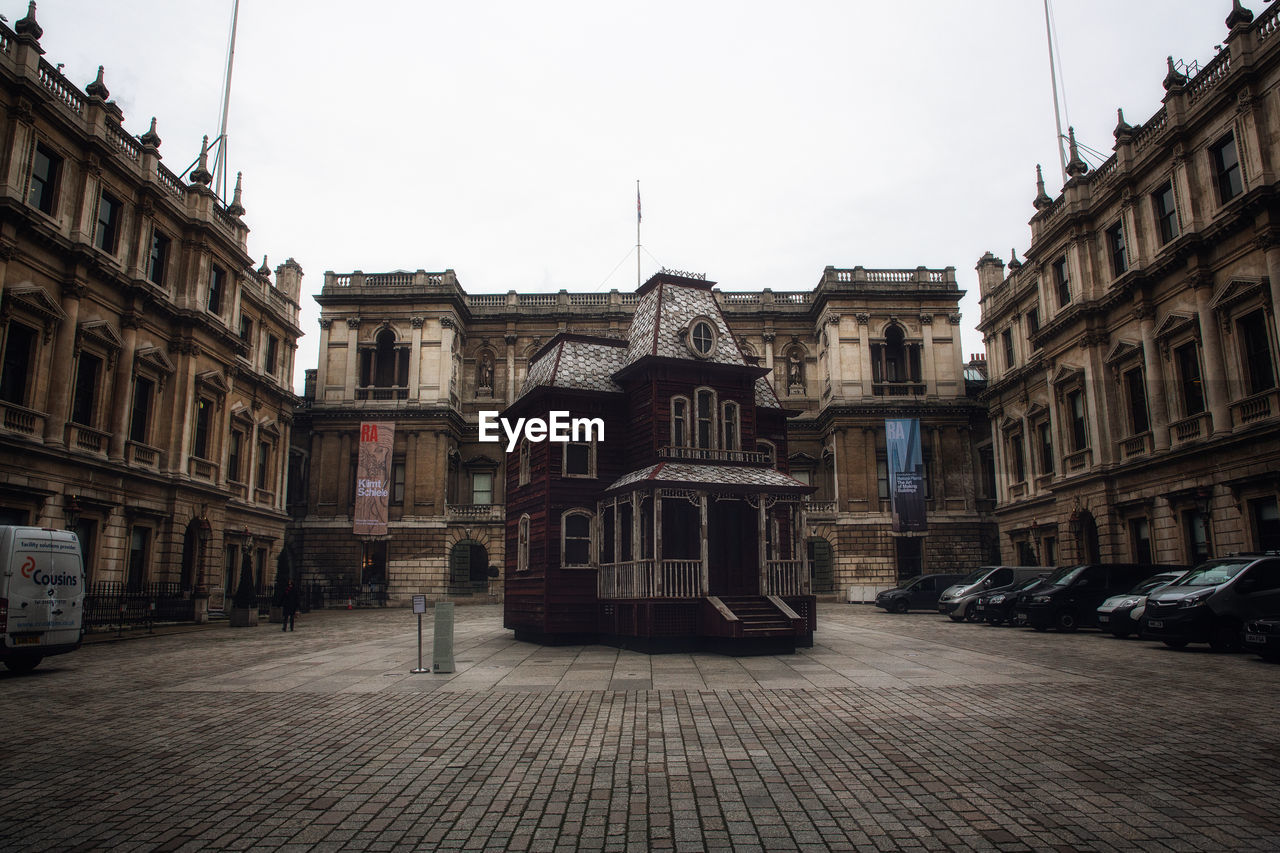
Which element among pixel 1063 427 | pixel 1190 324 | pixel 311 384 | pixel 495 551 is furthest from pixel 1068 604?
pixel 311 384

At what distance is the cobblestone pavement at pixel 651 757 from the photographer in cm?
573

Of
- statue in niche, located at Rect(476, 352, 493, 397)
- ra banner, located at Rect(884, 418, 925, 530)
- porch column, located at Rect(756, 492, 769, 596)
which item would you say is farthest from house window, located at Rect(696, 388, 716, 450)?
statue in niche, located at Rect(476, 352, 493, 397)

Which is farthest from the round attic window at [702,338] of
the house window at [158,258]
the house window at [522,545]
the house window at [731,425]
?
the house window at [158,258]

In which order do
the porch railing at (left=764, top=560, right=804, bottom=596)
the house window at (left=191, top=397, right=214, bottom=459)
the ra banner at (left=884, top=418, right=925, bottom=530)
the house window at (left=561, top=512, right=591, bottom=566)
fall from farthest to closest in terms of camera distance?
the ra banner at (left=884, top=418, right=925, bottom=530) < the house window at (left=191, top=397, right=214, bottom=459) < the house window at (left=561, top=512, right=591, bottom=566) < the porch railing at (left=764, top=560, right=804, bottom=596)

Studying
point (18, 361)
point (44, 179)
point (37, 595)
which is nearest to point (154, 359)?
point (18, 361)

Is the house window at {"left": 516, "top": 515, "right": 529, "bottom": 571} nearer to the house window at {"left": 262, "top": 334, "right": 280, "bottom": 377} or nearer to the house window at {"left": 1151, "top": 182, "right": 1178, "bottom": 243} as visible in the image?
the house window at {"left": 1151, "top": 182, "right": 1178, "bottom": 243}

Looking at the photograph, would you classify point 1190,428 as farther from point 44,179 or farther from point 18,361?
point 44,179

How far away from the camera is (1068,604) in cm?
2322

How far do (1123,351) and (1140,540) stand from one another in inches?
285

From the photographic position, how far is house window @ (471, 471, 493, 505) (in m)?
48.7

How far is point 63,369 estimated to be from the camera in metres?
24.8

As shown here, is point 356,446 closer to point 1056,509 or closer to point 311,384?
point 311,384

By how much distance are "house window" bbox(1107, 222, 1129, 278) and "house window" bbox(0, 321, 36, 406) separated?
125 ft

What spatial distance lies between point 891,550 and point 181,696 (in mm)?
39978
